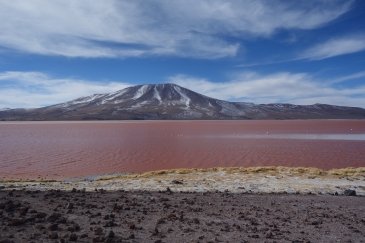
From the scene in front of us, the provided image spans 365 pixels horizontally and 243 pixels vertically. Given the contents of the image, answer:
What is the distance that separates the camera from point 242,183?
864 inches

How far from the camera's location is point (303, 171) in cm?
2722

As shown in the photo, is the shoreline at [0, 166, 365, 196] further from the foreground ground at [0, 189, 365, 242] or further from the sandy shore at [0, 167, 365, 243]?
the foreground ground at [0, 189, 365, 242]

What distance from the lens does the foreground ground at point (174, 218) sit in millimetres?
10484

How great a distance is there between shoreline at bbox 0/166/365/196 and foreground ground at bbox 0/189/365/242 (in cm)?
288

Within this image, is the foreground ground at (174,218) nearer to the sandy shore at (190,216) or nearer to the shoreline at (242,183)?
the sandy shore at (190,216)

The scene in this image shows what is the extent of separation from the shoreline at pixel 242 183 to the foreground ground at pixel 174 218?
288cm

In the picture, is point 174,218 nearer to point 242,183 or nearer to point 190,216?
point 190,216

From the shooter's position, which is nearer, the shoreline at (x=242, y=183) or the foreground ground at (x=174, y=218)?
the foreground ground at (x=174, y=218)

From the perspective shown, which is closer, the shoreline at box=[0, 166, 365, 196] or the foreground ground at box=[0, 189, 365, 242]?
the foreground ground at box=[0, 189, 365, 242]

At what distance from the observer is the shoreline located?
19875 millimetres

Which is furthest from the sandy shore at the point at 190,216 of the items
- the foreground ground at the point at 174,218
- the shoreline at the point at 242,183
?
the shoreline at the point at 242,183

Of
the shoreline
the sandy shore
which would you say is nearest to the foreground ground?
the sandy shore

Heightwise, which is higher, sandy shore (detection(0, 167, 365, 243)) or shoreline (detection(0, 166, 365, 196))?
sandy shore (detection(0, 167, 365, 243))

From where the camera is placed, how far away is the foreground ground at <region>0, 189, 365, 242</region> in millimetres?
10484
